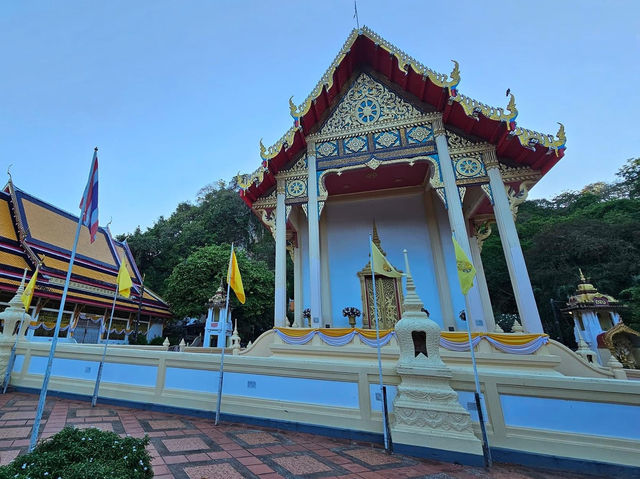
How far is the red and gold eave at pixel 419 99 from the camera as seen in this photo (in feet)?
22.6

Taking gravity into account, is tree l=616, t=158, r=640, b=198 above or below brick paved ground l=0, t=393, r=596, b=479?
above

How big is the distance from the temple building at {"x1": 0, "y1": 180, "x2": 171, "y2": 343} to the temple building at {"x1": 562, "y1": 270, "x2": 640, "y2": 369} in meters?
16.7

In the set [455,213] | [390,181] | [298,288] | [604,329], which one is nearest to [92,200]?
[298,288]

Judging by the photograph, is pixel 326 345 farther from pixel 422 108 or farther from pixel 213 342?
pixel 213 342

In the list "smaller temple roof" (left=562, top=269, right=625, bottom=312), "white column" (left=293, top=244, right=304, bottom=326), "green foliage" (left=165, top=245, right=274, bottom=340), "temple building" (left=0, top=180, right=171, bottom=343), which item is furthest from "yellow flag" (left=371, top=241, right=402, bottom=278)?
"green foliage" (left=165, top=245, right=274, bottom=340)

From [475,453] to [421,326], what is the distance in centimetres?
121

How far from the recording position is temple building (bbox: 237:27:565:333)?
7203mm

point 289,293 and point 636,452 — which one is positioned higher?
point 289,293

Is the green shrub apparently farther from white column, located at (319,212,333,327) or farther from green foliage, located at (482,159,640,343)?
green foliage, located at (482,159,640,343)

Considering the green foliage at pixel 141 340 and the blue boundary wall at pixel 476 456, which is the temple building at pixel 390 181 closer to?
the blue boundary wall at pixel 476 456

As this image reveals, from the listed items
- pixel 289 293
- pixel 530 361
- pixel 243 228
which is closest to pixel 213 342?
pixel 289 293

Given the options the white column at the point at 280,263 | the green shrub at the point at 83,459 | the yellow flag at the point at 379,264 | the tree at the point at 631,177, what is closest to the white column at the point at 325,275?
the white column at the point at 280,263

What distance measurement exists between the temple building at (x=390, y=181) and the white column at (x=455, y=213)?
26 mm

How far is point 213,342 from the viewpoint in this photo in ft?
45.7
